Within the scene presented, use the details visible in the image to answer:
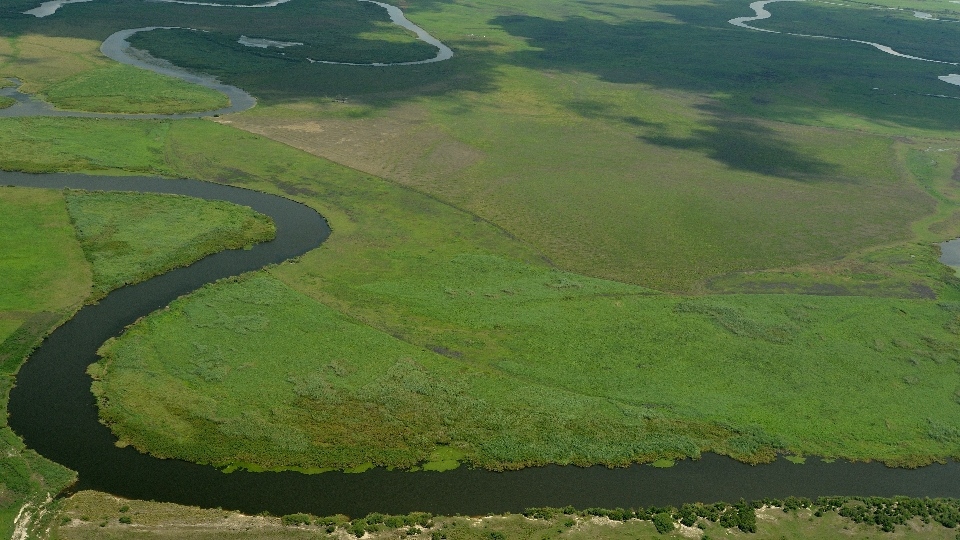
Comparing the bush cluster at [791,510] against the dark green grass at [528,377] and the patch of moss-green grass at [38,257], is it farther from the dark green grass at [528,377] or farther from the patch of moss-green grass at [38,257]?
the patch of moss-green grass at [38,257]

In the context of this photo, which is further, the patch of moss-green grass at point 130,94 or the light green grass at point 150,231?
the patch of moss-green grass at point 130,94

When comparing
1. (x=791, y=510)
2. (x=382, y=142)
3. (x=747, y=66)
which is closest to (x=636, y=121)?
(x=382, y=142)

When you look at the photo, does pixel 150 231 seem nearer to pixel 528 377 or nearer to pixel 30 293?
pixel 30 293

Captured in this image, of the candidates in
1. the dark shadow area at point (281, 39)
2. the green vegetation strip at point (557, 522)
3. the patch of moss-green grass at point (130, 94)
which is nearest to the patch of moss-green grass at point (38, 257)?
the green vegetation strip at point (557, 522)

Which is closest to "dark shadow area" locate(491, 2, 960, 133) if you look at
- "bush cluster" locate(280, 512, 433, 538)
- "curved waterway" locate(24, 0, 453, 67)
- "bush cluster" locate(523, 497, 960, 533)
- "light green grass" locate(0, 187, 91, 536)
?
"curved waterway" locate(24, 0, 453, 67)

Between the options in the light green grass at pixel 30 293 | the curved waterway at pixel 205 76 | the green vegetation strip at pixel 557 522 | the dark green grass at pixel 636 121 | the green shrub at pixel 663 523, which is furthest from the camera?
the curved waterway at pixel 205 76

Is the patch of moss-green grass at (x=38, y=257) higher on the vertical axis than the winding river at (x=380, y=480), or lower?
higher
